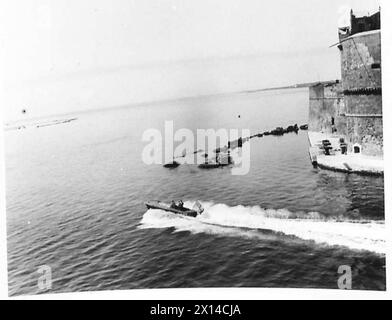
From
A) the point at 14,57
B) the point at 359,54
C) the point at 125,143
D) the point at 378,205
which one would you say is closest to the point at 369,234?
the point at 378,205

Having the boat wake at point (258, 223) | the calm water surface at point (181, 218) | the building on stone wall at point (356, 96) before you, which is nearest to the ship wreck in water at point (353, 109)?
the building on stone wall at point (356, 96)

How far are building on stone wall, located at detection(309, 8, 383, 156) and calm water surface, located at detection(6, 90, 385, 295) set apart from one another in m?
0.92

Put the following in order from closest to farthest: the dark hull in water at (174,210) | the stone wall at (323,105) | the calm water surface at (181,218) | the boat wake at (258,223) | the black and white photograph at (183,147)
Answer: the calm water surface at (181,218) < the black and white photograph at (183,147) < the boat wake at (258,223) < the dark hull in water at (174,210) < the stone wall at (323,105)

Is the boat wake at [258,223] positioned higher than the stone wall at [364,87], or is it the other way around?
the stone wall at [364,87]

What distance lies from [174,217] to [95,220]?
2.16 metres

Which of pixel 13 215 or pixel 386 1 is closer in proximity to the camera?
pixel 386 1

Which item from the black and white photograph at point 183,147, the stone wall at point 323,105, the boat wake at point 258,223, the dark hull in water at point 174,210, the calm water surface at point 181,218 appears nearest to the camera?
the calm water surface at point 181,218

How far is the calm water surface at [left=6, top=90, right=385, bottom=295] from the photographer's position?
10656mm

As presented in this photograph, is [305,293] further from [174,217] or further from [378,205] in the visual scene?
[174,217]

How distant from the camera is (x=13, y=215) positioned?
36.3 ft

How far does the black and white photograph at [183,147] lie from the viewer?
10.8 meters

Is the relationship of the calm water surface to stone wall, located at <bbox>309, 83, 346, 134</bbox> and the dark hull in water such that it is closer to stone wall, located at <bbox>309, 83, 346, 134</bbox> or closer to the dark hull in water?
the dark hull in water

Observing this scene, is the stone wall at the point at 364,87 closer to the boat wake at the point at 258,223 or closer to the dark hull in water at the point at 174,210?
the boat wake at the point at 258,223
